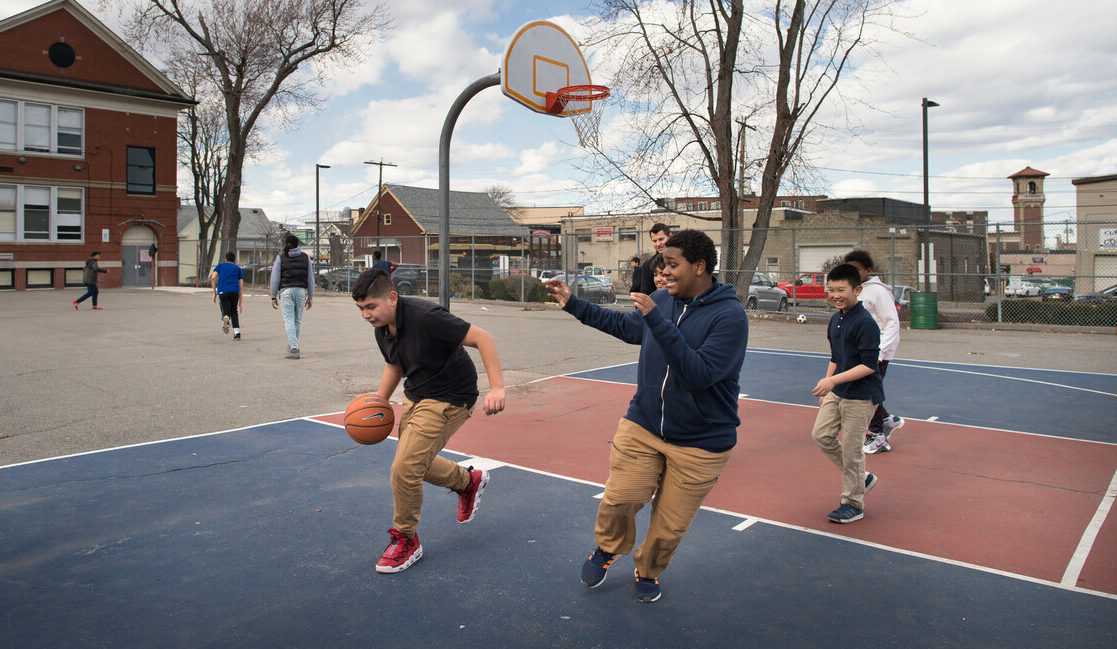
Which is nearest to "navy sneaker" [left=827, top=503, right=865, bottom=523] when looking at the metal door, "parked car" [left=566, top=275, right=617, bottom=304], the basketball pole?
the basketball pole

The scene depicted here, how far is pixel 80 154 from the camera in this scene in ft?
123

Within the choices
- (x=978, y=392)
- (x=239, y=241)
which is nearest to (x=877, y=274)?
(x=978, y=392)

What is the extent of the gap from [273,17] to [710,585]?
127ft

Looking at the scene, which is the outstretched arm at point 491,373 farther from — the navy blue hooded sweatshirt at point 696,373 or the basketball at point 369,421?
the basketball at point 369,421

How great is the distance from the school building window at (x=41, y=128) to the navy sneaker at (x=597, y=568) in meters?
40.8

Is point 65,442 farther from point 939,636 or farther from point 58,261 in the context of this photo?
point 58,261

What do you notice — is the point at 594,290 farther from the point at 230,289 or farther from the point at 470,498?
the point at 470,498

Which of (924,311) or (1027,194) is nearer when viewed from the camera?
(924,311)

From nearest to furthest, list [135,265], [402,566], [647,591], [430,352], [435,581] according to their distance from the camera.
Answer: [647,591], [435,581], [402,566], [430,352], [135,265]

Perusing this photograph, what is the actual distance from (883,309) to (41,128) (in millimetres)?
40542

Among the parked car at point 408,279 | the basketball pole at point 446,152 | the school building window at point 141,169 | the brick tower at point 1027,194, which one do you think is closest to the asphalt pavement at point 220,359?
the basketball pole at point 446,152

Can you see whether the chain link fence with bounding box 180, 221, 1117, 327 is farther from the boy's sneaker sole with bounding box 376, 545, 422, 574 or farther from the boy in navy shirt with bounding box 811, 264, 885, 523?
the boy's sneaker sole with bounding box 376, 545, 422, 574

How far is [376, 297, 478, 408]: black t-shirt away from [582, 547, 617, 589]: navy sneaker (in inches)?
48.0

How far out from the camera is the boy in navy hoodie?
12.5 ft
